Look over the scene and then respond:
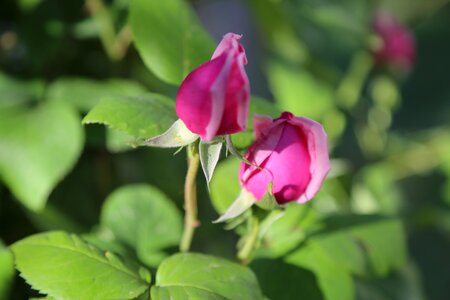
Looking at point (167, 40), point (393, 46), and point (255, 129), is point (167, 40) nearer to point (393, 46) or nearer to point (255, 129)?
point (255, 129)

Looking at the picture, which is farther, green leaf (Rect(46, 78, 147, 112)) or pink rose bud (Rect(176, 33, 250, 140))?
green leaf (Rect(46, 78, 147, 112))

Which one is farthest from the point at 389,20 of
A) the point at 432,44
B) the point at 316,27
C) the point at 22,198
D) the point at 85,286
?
the point at 85,286

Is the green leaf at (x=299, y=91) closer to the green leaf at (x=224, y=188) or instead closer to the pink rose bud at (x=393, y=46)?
the pink rose bud at (x=393, y=46)

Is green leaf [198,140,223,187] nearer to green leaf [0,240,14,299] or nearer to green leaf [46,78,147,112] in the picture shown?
green leaf [0,240,14,299]

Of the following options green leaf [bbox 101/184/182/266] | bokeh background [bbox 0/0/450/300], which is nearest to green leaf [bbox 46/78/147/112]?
bokeh background [bbox 0/0/450/300]

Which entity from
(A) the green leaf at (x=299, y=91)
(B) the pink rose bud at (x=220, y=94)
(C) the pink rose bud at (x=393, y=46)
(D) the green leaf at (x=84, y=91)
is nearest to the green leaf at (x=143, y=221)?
(D) the green leaf at (x=84, y=91)

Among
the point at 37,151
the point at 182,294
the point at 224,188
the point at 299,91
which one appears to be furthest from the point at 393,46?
the point at 182,294
